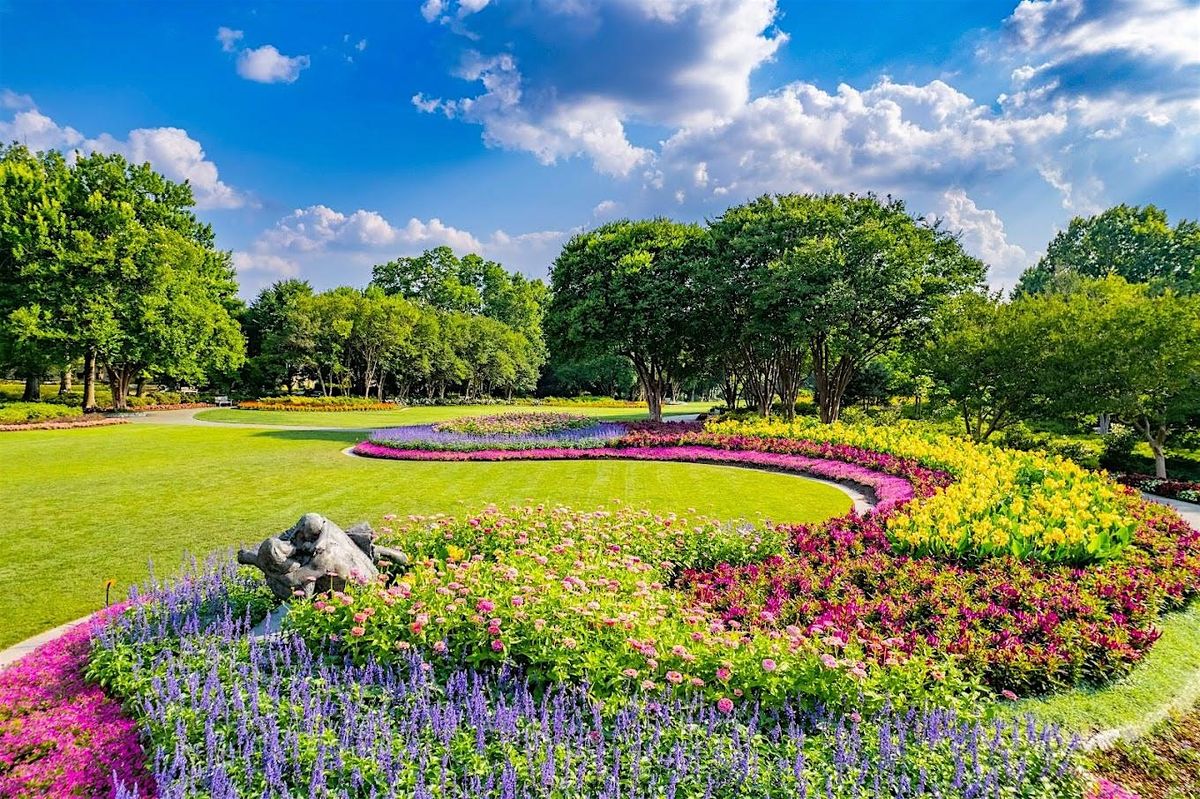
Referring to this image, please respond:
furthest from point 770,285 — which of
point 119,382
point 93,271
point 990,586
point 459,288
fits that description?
point 459,288

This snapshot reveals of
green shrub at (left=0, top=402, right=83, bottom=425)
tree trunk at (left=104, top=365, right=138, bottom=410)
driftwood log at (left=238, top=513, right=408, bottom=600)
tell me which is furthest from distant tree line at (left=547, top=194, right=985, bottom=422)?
tree trunk at (left=104, top=365, right=138, bottom=410)

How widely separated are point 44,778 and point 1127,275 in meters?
71.9

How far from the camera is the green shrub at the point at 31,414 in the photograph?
27750 mm

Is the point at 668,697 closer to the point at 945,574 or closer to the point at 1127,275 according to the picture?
the point at 945,574

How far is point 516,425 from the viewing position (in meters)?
25.4

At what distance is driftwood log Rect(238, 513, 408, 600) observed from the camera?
5828 millimetres

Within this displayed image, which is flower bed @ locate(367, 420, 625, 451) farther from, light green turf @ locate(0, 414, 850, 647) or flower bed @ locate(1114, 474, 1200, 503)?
flower bed @ locate(1114, 474, 1200, 503)

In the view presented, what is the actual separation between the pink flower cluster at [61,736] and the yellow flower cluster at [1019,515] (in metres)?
7.90

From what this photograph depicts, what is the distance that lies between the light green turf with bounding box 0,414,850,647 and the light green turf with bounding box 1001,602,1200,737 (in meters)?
5.83

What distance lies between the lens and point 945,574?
691 centimetres

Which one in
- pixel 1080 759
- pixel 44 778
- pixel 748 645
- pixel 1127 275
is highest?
pixel 1127 275

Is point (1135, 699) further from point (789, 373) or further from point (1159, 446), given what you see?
point (789, 373)

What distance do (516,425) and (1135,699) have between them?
21.8m

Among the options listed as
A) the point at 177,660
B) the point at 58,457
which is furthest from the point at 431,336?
the point at 177,660
